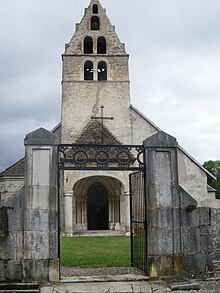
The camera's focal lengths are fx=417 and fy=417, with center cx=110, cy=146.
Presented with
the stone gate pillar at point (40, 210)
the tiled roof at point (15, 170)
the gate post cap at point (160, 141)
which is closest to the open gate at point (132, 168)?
the gate post cap at point (160, 141)

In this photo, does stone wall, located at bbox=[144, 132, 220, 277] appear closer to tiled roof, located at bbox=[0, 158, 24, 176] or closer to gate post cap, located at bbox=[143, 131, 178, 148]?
gate post cap, located at bbox=[143, 131, 178, 148]

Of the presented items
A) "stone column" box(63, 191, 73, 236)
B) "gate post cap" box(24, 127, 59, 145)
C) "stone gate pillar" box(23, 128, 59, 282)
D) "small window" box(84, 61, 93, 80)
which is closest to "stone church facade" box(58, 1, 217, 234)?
"small window" box(84, 61, 93, 80)

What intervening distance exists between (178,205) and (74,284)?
9.19 feet

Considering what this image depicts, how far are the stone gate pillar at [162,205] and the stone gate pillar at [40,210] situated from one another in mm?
2049

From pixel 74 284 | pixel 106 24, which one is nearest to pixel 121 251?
pixel 74 284

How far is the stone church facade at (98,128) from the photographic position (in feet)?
82.4

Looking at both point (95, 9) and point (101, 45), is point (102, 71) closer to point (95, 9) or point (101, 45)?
point (101, 45)

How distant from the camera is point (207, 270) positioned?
9227 millimetres

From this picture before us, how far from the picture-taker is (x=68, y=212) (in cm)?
2423

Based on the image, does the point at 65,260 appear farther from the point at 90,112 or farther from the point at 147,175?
the point at 90,112

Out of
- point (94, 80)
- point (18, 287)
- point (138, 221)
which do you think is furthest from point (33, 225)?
point (94, 80)

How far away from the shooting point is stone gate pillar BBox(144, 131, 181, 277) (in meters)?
8.97

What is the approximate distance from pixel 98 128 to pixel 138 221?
638 inches

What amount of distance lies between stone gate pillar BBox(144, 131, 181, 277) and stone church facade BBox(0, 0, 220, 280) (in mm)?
15185
